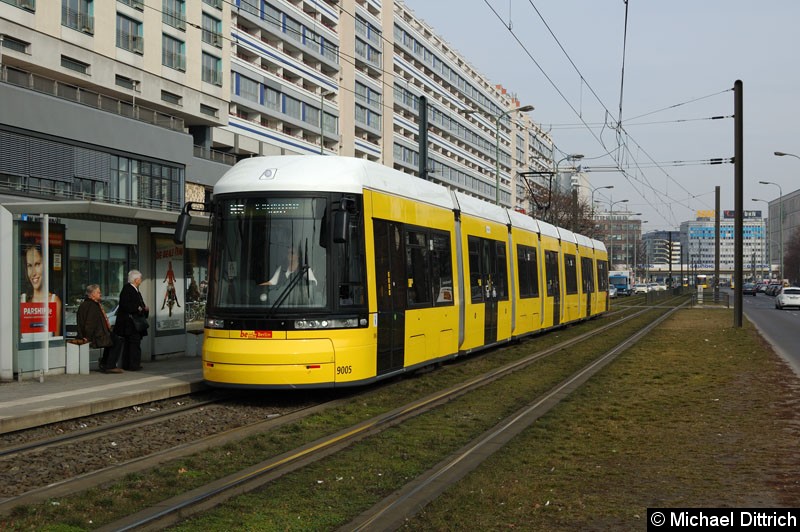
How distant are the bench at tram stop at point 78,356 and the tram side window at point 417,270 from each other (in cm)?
528

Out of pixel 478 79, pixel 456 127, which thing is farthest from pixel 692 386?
pixel 478 79

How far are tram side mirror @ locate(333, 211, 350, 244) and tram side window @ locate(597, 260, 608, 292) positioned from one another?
85.9 feet

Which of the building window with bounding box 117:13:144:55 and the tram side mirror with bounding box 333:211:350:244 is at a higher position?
the building window with bounding box 117:13:144:55

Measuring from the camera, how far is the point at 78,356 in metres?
14.5

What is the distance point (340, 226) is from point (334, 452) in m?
3.58

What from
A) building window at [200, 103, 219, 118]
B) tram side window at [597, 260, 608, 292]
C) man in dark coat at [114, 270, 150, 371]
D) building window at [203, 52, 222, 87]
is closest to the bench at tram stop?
man in dark coat at [114, 270, 150, 371]

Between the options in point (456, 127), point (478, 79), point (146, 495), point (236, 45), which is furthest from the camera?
point (478, 79)

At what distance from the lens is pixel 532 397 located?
1267 centimetres

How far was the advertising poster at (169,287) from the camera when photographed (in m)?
16.9

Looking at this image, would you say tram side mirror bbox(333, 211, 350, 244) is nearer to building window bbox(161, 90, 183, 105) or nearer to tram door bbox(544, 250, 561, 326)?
tram door bbox(544, 250, 561, 326)

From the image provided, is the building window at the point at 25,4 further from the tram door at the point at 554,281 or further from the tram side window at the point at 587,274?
the tram door at the point at 554,281

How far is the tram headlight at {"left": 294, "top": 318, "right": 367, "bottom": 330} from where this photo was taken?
11.5 meters

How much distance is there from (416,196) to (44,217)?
574 cm

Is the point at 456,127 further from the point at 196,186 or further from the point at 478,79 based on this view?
the point at 196,186
